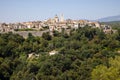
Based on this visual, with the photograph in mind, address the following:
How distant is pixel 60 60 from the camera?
1797cm

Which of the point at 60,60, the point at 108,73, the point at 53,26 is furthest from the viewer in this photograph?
the point at 53,26

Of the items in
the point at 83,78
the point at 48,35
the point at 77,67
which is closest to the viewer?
the point at 83,78

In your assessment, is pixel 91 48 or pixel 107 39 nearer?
pixel 91 48

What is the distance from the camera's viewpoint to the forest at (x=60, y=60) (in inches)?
614

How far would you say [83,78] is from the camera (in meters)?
15.6

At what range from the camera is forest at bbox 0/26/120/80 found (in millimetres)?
15586

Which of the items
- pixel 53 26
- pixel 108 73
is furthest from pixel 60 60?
pixel 53 26

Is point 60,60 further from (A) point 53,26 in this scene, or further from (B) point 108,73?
(A) point 53,26

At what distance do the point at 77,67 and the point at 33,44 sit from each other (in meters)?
7.97

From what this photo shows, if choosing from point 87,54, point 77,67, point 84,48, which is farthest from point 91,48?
point 77,67

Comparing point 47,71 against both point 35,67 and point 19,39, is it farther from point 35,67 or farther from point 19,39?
point 19,39

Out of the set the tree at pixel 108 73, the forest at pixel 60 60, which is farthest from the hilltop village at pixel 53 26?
the tree at pixel 108 73

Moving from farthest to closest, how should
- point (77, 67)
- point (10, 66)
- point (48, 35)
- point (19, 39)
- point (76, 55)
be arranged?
point (48, 35)
point (19, 39)
point (76, 55)
point (10, 66)
point (77, 67)

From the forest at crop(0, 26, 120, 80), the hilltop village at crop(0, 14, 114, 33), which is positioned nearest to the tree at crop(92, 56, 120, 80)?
the forest at crop(0, 26, 120, 80)
